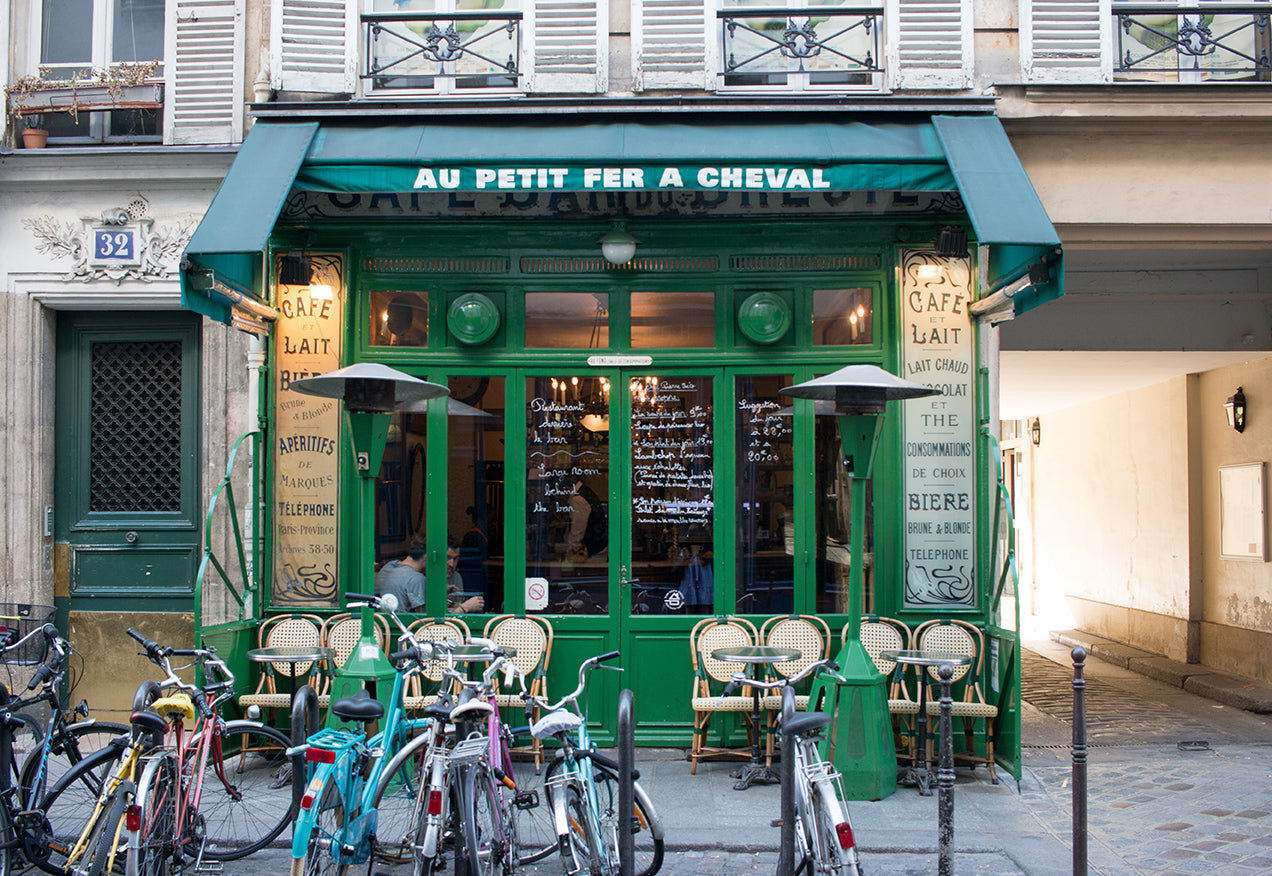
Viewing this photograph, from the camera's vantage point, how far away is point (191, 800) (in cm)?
504

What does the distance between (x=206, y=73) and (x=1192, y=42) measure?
7.87 meters

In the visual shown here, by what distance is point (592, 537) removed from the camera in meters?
7.68

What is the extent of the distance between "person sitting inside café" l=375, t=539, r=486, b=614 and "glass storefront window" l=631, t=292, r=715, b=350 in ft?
7.45

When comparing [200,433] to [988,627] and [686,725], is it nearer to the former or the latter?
[686,725]

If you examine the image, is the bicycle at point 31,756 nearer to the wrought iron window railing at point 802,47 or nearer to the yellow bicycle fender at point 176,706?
the yellow bicycle fender at point 176,706

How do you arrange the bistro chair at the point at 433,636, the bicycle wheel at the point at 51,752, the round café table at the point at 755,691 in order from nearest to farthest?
the bicycle wheel at the point at 51,752 → the round café table at the point at 755,691 → the bistro chair at the point at 433,636

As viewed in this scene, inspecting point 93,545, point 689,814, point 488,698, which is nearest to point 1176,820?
point 689,814

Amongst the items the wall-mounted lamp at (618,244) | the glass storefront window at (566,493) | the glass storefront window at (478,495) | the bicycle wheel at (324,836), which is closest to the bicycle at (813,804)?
the bicycle wheel at (324,836)

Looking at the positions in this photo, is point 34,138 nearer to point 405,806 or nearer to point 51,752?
point 51,752

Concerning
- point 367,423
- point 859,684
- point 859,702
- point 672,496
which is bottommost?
point 859,702

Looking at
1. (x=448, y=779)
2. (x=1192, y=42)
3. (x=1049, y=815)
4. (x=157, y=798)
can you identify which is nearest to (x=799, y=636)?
(x=1049, y=815)

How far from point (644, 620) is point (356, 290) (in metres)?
3.44

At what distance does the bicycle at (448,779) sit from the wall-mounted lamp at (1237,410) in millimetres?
9370

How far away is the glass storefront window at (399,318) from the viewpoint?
7758mm
